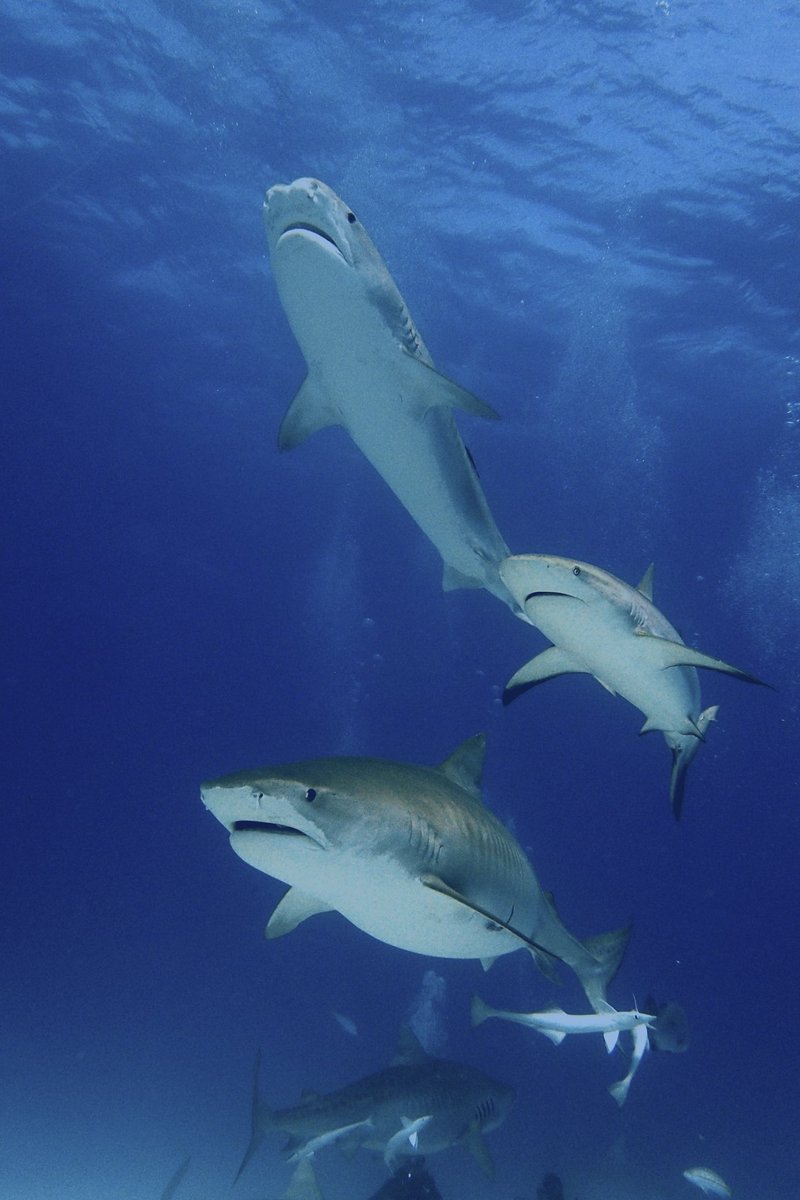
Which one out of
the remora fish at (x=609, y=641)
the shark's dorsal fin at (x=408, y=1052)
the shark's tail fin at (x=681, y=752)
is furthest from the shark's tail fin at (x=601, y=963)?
the shark's dorsal fin at (x=408, y=1052)

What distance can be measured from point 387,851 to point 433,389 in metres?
3.31

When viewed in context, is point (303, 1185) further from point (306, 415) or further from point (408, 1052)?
point (306, 415)

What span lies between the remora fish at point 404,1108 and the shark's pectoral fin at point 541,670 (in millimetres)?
5699

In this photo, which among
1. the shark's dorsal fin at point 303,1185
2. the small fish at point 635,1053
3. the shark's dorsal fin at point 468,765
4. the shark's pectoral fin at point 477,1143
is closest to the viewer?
the shark's dorsal fin at point 468,765

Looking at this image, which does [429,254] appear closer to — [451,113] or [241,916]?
[451,113]

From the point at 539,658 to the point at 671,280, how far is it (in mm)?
18694

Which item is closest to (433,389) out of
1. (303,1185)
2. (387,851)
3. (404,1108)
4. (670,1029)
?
(387,851)

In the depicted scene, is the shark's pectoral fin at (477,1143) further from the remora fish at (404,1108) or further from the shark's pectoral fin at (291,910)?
the shark's pectoral fin at (291,910)

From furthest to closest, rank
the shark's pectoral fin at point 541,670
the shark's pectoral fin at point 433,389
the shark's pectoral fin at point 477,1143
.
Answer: the shark's pectoral fin at point 477,1143 → the shark's pectoral fin at point 433,389 → the shark's pectoral fin at point 541,670

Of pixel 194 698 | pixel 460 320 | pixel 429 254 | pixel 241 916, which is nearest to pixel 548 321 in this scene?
pixel 460 320

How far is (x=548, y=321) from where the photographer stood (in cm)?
2294

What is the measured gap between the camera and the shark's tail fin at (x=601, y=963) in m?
5.19

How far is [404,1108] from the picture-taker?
29.6ft

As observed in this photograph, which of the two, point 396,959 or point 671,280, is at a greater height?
point 671,280
